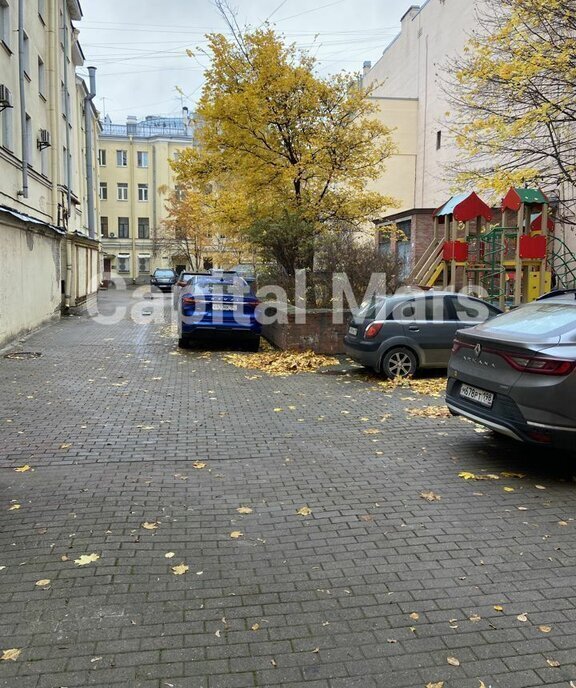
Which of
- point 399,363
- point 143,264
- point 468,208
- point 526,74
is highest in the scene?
point 526,74

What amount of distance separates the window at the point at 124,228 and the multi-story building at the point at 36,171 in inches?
1279

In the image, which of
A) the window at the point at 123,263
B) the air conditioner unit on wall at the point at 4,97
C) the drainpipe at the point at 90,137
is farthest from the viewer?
the window at the point at 123,263

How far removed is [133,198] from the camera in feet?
188

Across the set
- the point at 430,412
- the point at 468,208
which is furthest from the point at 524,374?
the point at 468,208

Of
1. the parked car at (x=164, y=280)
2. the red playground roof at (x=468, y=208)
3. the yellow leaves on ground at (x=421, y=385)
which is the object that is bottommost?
the yellow leaves on ground at (x=421, y=385)

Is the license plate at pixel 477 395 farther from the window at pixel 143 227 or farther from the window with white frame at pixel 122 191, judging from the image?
the window with white frame at pixel 122 191

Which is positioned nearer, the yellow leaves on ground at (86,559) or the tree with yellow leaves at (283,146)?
the yellow leaves on ground at (86,559)

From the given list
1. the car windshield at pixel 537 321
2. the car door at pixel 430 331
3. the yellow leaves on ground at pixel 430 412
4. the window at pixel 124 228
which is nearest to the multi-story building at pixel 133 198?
the window at pixel 124 228

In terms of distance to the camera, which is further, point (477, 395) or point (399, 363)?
point (399, 363)

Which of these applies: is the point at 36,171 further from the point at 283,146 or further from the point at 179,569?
the point at 179,569

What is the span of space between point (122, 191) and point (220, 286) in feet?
161

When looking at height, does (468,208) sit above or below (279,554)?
above

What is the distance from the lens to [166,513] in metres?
4.36

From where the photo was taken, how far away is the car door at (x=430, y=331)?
9.86m
